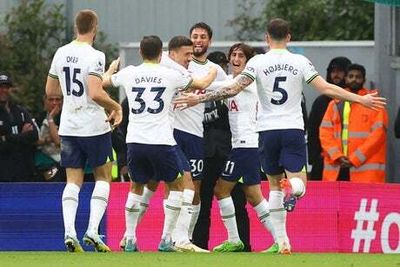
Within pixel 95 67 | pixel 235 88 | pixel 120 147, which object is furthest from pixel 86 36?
pixel 120 147

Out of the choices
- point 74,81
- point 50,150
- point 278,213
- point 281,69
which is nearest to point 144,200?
point 278,213

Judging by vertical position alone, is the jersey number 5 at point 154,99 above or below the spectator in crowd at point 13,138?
above

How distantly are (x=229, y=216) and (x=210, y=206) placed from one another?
87cm

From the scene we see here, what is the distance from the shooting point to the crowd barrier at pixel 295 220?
69.3ft

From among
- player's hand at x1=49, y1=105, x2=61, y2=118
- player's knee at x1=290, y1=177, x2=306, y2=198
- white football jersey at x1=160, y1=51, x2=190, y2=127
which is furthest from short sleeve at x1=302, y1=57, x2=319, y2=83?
player's hand at x1=49, y1=105, x2=61, y2=118

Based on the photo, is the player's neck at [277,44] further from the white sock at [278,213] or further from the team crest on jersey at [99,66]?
the team crest on jersey at [99,66]

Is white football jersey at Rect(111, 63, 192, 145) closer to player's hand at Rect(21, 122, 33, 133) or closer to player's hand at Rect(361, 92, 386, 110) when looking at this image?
player's hand at Rect(361, 92, 386, 110)

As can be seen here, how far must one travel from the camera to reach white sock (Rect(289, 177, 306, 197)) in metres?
18.0

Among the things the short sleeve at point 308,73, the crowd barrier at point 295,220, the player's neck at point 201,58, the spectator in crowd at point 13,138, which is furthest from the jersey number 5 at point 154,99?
the spectator in crowd at point 13,138

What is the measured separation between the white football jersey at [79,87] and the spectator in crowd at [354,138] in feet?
Answer: 14.6

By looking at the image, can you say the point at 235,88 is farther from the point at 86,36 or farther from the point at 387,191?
the point at 387,191

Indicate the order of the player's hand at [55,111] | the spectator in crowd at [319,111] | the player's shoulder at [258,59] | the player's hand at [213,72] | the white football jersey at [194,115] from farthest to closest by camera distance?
the player's hand at [55,111]
the spectator in crowd at [319,111]
the white football jersey at [194,115]
the player's hand at [213,72]
the player's shoulder at [258,59]

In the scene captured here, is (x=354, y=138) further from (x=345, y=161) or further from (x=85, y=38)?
(x=85, y=38)

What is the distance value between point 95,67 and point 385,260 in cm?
352
